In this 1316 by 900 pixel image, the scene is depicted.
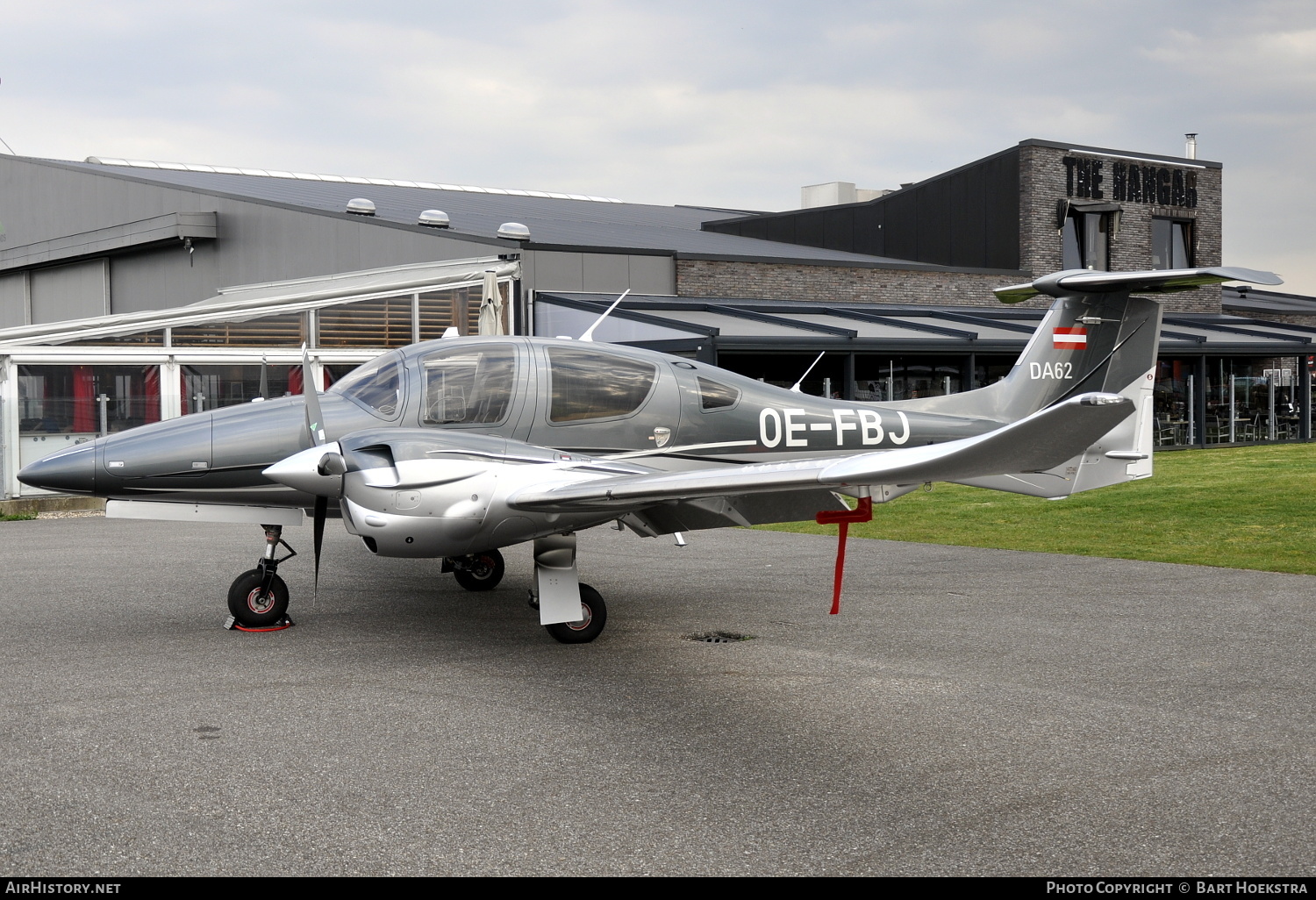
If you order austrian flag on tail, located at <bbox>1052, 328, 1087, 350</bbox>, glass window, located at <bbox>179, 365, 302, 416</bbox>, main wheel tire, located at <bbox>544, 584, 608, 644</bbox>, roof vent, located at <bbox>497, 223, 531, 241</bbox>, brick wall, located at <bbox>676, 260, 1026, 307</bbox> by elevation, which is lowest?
main wheel tire, located at <bbox>544, 584, 608, 644</bbox>

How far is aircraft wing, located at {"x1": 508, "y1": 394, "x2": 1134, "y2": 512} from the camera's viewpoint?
5.13 metres

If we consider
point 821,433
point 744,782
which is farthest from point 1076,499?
point 744,782

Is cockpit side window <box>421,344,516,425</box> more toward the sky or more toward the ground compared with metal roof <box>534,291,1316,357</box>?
more toward the ground

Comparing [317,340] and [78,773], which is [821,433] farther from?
[317,340]

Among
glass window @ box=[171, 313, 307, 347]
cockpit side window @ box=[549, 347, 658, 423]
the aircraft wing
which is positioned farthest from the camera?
glass window @ box=[171, 313, 307, 347]

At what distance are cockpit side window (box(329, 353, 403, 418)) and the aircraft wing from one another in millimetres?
2285

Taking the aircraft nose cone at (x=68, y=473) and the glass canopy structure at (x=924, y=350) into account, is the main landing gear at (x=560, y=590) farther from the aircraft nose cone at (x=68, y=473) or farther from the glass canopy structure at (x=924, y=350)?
the glass canopy structure at (x=924, y=350)

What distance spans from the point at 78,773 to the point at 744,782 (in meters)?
3.02

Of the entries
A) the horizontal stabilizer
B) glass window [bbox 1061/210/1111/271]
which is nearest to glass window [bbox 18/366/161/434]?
the horizontal stabilizer

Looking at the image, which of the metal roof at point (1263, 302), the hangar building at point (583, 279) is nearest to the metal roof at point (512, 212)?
the hangar building at point (583, 279)

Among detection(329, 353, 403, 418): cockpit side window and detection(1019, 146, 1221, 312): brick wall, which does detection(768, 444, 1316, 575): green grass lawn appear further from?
detection(1019, 146, 1221, 312): brick wall

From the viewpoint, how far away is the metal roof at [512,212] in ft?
94.4

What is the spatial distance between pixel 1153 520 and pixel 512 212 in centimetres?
2336

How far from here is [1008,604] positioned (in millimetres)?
10016
